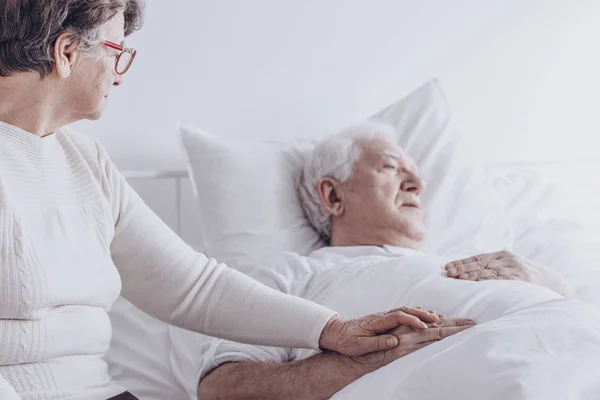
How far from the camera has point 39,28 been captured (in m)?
1.29

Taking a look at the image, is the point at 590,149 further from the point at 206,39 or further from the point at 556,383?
the point at 556,383

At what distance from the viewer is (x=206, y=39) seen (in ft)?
8.02

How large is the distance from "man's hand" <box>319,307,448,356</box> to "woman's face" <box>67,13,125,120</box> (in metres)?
0.52

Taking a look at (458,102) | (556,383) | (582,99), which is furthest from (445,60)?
(556,383)

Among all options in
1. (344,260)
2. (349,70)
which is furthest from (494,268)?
(349,70)

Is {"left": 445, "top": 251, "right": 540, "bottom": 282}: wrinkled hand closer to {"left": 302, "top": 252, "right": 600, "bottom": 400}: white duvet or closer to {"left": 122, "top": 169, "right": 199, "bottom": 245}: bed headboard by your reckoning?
{"left": 302, "top": 252, "right": 600, "bottom": 400}: white duvet

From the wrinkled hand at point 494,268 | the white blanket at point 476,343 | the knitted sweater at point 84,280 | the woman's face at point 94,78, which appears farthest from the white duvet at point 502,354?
the woman's face at point 94,78

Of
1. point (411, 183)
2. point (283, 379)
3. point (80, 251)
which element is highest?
point (411, 183)

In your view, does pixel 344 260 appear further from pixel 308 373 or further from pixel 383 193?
pixel 308 373

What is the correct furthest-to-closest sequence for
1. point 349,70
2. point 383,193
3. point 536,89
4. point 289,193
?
point 536,89, point 349,70, point 289,193, point 383,193

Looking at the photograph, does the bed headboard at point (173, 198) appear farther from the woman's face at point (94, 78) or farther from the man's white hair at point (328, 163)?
the woman's face at point (94, 78)

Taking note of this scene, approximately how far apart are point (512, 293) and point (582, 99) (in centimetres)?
164

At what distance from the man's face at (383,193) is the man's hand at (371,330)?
666 millimetres

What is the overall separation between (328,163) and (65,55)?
95 centimetres
